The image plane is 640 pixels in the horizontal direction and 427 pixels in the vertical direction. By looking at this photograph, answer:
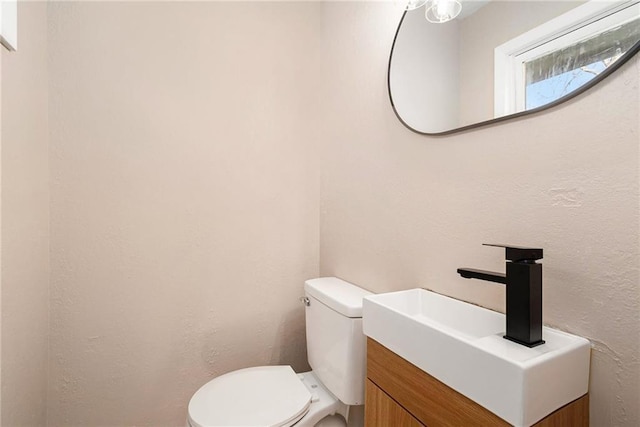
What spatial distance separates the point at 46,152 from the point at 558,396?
1.58 m

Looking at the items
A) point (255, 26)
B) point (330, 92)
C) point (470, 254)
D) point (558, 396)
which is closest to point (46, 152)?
point (255, 26)

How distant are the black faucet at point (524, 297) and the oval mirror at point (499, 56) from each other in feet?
1.05

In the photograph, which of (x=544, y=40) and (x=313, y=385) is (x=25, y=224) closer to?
(x=313, y=385)

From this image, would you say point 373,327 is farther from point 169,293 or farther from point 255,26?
point 255,26

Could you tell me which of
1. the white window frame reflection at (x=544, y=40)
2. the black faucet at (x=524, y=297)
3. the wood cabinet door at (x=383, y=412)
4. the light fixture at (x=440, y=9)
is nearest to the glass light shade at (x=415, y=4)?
the light fixture at (x=440, y=9)

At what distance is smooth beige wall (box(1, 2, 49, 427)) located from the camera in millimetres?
859

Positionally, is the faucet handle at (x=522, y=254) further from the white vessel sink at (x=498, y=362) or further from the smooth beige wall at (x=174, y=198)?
the smooth beige wall at (x=174, y=198)

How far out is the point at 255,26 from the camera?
4.55 ft

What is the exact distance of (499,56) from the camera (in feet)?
2.46

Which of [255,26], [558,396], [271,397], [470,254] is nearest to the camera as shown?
[558,396]

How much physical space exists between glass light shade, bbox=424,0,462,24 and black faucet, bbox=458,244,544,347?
0.69 meters

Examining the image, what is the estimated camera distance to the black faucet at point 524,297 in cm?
55

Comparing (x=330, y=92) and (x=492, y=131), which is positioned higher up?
(x=330, y=92)

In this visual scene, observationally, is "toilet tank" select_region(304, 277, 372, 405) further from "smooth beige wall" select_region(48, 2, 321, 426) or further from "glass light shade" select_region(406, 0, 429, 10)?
"glass light shade" select_region(406, 0, 429, 10)
